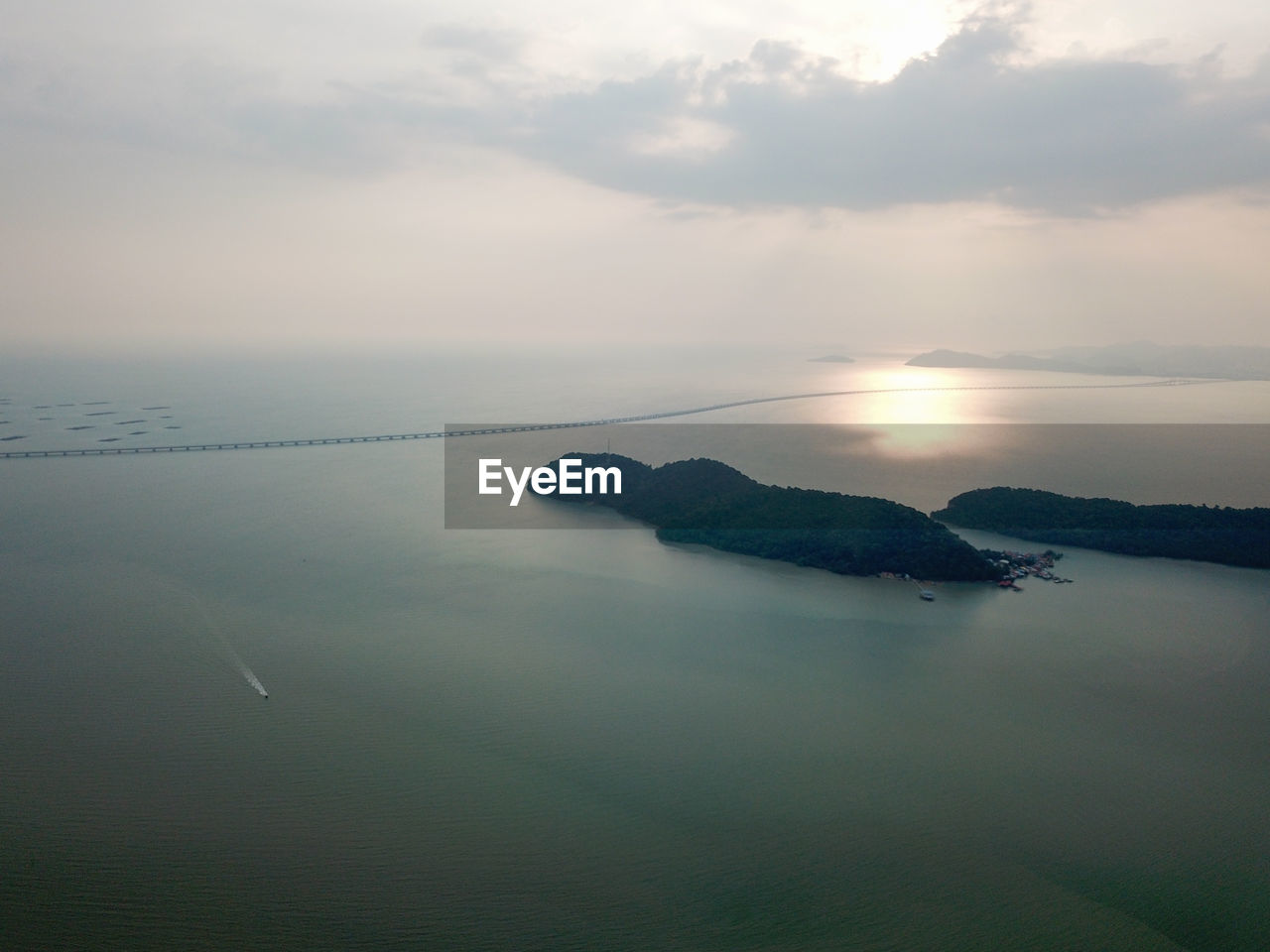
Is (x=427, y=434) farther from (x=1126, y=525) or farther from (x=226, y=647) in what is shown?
(x=1126, y=525)

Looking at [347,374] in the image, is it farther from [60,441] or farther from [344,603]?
[344,603]

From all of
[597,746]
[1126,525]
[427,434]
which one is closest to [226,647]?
[597,746]

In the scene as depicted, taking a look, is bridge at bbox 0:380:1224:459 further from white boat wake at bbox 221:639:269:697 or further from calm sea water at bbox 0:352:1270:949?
white boat wake at bbox 221:639:269:697

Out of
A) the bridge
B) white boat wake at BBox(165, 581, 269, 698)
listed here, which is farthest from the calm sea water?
the bridge

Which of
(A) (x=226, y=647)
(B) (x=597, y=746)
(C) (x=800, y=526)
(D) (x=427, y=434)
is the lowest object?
(B) (x=597, y=746)

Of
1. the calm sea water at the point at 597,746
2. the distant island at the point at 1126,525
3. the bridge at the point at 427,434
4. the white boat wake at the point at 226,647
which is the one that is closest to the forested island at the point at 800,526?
the calm sea water at the point at 597,746

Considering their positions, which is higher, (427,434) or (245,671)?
(427,434)
